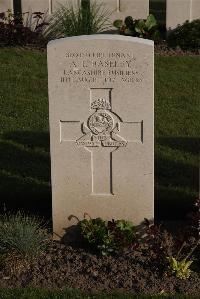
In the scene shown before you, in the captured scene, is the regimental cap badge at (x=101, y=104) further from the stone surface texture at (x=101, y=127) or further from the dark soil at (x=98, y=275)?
the dark soil at (x=98, y=275)

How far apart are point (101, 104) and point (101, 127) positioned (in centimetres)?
21

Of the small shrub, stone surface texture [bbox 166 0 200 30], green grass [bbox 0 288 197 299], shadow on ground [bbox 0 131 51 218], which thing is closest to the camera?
green grass [bbox 0 288 197 299]

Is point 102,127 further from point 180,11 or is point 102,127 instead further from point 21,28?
point 180,11

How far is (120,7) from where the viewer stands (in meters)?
14.5

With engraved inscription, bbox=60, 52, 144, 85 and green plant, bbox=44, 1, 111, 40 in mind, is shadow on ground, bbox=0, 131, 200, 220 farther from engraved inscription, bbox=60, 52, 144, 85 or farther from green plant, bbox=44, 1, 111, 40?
green plant, bbox=44, 1, 111, 40

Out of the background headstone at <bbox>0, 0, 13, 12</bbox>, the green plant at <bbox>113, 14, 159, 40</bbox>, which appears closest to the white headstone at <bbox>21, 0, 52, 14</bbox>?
the background headstone at <bbox>0, 0, 13, 12</bbox>

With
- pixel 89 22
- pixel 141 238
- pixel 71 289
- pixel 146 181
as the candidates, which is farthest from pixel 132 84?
pixel 89 22

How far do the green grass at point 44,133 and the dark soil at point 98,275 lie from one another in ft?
3.39

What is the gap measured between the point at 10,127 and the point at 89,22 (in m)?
4.63

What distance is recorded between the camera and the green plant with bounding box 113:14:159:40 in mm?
13828

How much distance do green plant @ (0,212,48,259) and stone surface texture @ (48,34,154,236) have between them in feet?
1.25

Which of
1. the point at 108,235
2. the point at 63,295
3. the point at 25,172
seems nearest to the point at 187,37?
the point at 25,172

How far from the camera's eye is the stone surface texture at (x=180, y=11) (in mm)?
14234

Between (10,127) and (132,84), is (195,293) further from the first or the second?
(10,127)
